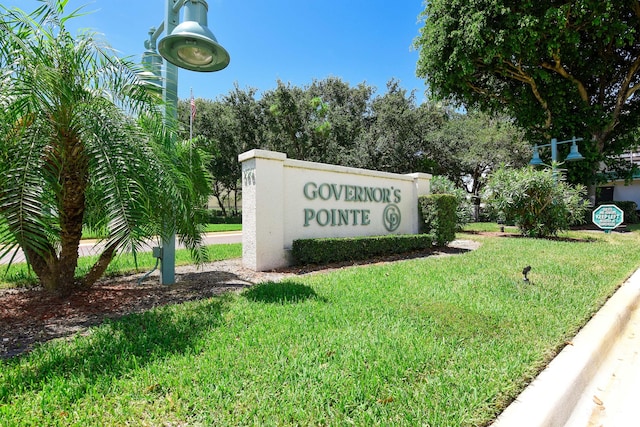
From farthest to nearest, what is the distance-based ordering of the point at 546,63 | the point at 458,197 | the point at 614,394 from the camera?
1. the point at 546,63
2. the point at 458,197
3. the point at 614,394

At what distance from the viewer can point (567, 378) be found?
2521 mm

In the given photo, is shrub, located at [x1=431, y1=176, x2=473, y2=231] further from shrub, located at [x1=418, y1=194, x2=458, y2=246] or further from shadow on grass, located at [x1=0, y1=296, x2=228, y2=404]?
shadow on grass, located at [x1=0, y1=296, x2=228, y2=404]

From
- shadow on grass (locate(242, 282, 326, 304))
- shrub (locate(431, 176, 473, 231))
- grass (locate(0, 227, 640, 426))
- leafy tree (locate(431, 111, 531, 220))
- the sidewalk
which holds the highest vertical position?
leafy tree (locate(431, 111, 531, 220))

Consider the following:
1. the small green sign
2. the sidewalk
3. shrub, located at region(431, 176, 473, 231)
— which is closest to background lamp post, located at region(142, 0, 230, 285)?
the sidewalk

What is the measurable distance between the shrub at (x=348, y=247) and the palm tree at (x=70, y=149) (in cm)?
307

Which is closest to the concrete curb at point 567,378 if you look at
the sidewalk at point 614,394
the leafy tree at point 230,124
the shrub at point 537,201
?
the sidewalk at point 614,394

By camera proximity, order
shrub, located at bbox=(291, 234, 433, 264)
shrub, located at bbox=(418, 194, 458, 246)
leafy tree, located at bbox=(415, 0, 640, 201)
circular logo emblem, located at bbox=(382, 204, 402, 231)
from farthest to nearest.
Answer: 1. leafy tree, located at bbox=(415, 0, 640, 201)
2. shrub, located at bbox=(418, 194, 458, 246)
3. circular logo emblem, located at bbox=(382, 204, 402, 231)
4. shrub, located at bbox=(291, 234, 433, 264)

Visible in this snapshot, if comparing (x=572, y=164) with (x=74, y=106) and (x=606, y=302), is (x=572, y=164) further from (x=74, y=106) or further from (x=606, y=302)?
(x=74, y=106)

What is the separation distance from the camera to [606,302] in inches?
173

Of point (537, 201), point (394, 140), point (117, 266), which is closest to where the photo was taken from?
point (117, 266)

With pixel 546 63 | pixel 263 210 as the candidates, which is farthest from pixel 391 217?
pixel 546 63

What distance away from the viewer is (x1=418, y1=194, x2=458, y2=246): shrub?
988 centimetres

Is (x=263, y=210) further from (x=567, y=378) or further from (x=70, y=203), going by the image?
(x=567, y=378)

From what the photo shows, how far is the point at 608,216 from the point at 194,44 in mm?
15602
